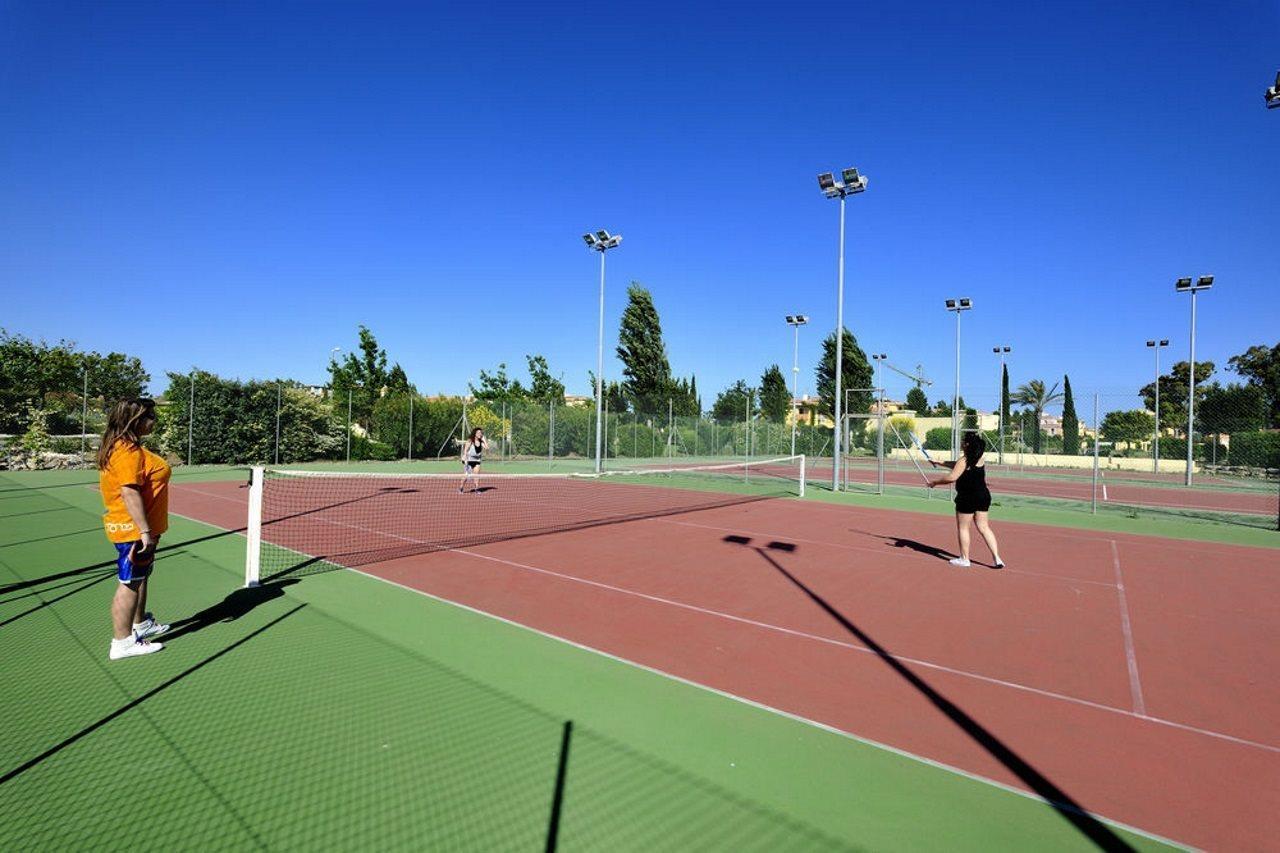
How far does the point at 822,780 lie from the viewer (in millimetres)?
3443

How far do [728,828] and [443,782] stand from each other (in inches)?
56.5

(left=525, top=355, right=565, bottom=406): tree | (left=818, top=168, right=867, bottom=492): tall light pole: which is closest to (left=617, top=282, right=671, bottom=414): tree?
(left=525, top=355, right=565, bottom=406): tree

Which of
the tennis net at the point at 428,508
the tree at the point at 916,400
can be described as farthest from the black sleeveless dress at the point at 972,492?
the tree at the point at 916,400

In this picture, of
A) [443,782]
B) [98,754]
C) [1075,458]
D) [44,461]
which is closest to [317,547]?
[98,754]

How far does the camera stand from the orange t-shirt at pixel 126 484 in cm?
462

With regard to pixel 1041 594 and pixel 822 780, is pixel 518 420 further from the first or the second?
pixel 822 780

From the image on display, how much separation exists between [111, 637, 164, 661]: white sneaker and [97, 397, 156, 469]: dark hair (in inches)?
52.6

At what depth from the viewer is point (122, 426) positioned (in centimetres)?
472

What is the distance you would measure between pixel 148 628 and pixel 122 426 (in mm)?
1681

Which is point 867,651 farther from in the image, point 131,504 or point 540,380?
point 540,380

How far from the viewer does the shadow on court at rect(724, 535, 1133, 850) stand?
9.98ft

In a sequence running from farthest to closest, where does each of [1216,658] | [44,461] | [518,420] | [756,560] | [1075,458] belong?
[1075,458], [518,420], [44,461], [756,560], [1216,658]

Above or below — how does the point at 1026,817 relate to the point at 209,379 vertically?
below

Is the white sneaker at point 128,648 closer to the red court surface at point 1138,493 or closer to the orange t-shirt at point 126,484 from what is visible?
the orange t-shirt at point 126,484
